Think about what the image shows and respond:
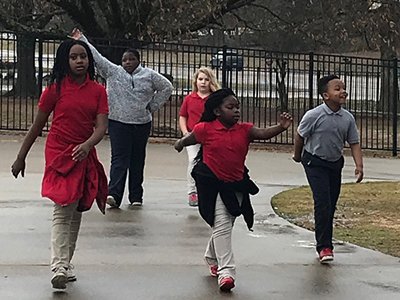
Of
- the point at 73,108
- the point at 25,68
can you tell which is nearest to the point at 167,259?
the point at 73,108

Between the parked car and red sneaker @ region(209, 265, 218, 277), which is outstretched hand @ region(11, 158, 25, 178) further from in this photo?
the parked car

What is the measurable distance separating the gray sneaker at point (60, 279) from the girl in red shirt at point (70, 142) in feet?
0.22

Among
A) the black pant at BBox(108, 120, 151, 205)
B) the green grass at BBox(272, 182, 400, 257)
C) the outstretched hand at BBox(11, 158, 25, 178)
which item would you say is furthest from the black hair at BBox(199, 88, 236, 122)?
the black pant at BBox(108, 120, 151, 205)

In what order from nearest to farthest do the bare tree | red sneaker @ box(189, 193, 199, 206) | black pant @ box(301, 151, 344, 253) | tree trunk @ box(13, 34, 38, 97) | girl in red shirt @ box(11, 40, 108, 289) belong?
girl in red shirt @ box(11, 40, 108, 289) → black pant @ box(301, 151, 344, 253) → red sneaker @ box(189, 193, 199, 206) → tree trunk @ box(13, 34, 38, 97) → the bare tree

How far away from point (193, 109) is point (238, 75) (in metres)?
10.4

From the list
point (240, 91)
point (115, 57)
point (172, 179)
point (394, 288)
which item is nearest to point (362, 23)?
point (240, 91)

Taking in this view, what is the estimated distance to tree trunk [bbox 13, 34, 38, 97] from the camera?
19562 millimetres

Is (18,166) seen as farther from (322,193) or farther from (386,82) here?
(386,82)

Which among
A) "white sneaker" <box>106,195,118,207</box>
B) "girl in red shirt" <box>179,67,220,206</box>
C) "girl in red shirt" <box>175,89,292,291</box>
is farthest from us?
"girl in red shirt" <box>179,67,220,206</box>

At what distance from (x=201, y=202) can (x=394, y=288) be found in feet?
5.03

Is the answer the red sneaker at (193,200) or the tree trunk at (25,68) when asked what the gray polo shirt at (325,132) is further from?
the tree trunk at (25,68)

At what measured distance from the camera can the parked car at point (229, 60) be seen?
18.8 m

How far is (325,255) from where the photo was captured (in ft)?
25.5

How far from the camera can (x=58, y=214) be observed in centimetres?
667
